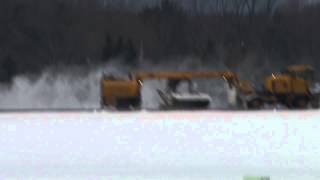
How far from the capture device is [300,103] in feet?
49.6

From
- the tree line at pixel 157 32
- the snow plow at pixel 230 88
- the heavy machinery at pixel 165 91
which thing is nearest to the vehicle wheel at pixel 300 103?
the snow plow at pixel 230 88

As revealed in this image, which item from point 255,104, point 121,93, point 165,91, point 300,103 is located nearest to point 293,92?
point 300,103

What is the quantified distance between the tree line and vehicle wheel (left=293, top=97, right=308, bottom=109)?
1.65m

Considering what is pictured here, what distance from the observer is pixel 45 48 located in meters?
16.7

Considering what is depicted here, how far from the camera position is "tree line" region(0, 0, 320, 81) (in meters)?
16.7

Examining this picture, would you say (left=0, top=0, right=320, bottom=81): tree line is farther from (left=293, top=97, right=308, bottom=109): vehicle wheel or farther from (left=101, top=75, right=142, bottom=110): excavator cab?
(left=293, top=97, right=308, bottom=109): vehicle wheel

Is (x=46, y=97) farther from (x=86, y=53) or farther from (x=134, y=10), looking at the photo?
(x=134, y=10)
